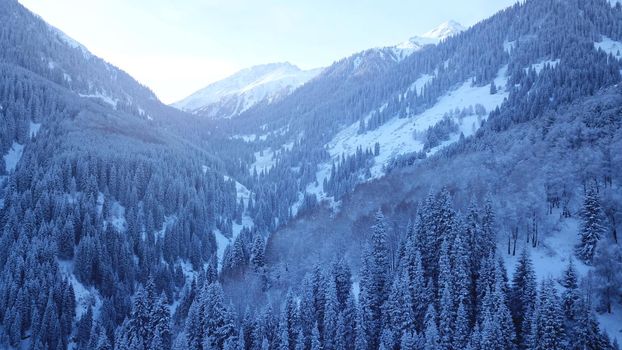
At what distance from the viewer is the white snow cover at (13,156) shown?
417 feet

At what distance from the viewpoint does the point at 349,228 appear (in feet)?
367

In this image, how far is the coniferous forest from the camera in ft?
197

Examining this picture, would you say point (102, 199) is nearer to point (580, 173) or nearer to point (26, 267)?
point (26, 267)

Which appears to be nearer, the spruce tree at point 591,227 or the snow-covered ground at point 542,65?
the spruce tree at point 591,227

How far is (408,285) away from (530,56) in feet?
527

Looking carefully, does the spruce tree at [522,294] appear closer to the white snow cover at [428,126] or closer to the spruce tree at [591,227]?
the spruce tree at [591,227]

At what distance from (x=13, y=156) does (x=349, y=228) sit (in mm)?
98576

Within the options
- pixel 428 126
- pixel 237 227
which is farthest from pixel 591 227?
pixel 428 126

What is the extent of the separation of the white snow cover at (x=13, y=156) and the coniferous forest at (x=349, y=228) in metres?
0.83

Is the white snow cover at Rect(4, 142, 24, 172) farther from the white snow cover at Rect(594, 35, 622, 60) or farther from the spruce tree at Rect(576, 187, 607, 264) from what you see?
the white snow cover at Rect(594, 35, 622, 60)

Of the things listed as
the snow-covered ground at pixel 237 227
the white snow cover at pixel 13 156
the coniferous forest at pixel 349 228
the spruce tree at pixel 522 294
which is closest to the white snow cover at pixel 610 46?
the coniferous forest at pixel 349 228

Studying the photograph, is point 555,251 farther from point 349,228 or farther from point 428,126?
point 428,126

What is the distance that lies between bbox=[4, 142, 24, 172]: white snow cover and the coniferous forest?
832mm

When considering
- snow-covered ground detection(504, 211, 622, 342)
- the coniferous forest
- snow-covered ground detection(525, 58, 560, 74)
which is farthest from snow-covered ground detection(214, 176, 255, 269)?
snow-covered ground detection(525, 58, 560, 74)
